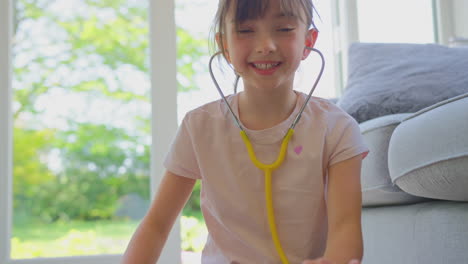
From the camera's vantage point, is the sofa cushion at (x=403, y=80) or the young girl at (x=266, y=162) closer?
the young girl at (x=266, y=162)

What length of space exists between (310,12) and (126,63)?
84.8 inches

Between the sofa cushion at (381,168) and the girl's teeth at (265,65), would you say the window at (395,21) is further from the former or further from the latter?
the girl's teeth at (265,65)

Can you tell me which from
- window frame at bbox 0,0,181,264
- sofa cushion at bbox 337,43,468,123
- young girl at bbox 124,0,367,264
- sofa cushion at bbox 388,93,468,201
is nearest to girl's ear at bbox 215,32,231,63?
young girl at bbox 124,0,367,264

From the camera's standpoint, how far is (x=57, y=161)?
3027 millimetres

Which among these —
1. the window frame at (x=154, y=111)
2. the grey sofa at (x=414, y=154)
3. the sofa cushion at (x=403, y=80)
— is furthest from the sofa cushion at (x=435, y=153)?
the window frame at (x=154, y=111)

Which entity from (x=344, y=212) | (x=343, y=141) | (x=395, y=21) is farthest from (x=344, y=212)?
(x=395, y=21)

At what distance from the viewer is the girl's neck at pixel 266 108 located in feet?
3.38

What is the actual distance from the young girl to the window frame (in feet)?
4.75

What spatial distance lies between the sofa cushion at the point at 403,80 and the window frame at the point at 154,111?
0.97 meters

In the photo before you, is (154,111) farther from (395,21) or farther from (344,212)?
(344,212)

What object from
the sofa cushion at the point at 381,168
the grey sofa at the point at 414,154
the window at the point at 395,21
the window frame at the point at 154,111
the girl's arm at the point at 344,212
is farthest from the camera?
the window at the point at 395,21

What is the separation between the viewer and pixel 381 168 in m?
1.27

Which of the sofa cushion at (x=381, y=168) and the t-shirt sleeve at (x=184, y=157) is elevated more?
the t-shirt sleeve at (x=184, y=157)

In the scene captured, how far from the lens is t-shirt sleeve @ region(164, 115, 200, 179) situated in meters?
1.02
